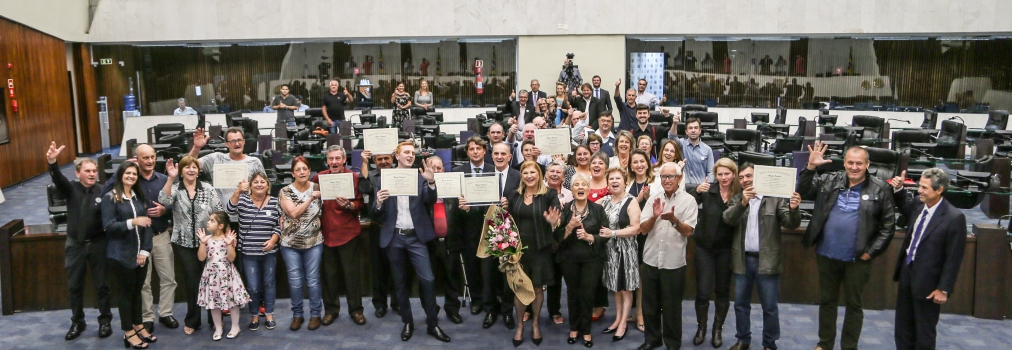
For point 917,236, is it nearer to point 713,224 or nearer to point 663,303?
point 713,224

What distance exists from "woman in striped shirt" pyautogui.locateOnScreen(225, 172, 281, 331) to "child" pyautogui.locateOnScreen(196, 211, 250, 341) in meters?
0.11

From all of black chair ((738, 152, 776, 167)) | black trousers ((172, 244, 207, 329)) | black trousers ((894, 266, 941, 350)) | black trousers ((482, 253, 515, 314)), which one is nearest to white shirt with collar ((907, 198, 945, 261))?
black trousers ((894, 266, 941, 350))

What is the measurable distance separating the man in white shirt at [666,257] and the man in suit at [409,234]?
1.64 m

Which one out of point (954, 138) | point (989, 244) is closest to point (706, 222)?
point (989, 244)

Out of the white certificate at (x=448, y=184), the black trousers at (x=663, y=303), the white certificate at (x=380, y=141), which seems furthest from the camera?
the white certificate at (x=380, y=141)

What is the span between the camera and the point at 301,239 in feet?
21.5

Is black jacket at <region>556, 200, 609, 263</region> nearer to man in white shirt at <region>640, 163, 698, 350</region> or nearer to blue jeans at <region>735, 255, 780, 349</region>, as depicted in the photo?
man in white shirt at <region>640, 163, 698, 350</region>

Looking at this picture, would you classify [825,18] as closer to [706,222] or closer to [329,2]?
[329,2]

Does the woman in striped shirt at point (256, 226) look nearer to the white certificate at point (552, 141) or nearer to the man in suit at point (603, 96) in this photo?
the white certificate at point (552, 141)

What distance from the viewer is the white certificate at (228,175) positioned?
20.9 ft

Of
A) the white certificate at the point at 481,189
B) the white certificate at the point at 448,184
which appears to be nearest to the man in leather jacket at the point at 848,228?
the white certificate at the point at 481,189

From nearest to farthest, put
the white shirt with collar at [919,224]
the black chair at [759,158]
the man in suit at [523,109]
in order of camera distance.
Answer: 1. the white shirt with collar at [919,224]
2. the black chair at [759,158]
3. the man in suit at [523,109]

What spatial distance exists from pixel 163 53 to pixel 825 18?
1612 cm

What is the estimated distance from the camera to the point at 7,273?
7.06m
